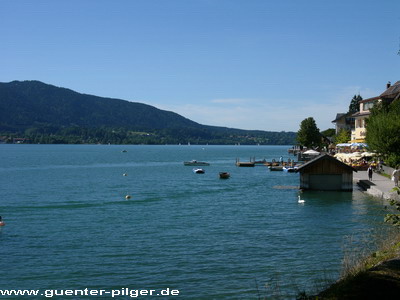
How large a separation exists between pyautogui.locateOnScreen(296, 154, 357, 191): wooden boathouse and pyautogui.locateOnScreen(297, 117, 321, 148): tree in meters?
77.6

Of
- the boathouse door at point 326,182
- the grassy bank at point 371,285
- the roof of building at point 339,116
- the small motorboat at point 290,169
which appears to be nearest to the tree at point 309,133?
the roof of building at point 339,116

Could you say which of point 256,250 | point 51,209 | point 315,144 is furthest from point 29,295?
point 315,144

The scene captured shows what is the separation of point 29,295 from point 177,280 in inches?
221

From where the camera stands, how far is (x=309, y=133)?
4924 inches

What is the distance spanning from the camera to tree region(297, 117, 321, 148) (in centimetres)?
12475

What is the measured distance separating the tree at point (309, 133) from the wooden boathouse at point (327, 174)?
255 feet

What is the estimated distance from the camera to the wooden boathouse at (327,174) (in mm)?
47500

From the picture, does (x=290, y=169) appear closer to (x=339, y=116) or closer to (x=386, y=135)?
(x=386, y=135)

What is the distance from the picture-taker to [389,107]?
212ft

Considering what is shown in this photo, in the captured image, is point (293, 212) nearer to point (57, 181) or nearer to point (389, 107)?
point (389, 107)

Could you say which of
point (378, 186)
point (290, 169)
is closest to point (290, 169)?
point (290, 169)

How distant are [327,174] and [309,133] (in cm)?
7836

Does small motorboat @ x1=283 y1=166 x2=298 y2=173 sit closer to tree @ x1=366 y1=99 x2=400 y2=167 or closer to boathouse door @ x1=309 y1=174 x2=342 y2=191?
tree @ x1=366 y1=99 x2=400 y2=167

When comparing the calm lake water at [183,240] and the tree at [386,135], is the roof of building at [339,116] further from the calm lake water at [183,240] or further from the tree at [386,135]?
the calm lake water at [183,240]
